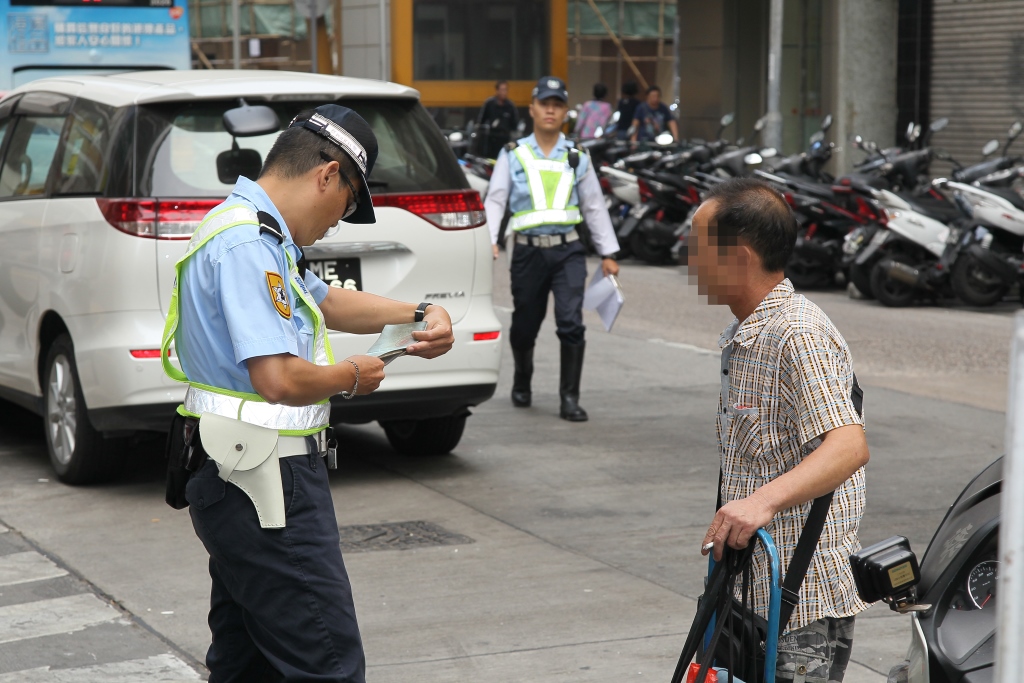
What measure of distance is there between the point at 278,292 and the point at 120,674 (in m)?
1.95

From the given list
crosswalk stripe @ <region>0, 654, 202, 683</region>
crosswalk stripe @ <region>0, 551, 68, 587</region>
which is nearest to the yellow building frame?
crosswalk stripe @ <region>0, 551, 68, 587</region>

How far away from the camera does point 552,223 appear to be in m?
8.36

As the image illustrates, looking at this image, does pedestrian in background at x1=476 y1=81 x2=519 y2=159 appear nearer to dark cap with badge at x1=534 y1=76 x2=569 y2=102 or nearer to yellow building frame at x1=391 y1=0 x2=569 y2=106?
yellow building frame at x1=391 y1=0 x2=569 y2=106

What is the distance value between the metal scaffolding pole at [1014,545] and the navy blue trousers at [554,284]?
6.65 metres

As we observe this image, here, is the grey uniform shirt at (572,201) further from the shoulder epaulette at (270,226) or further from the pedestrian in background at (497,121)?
the pedestrian in background at (497,121)

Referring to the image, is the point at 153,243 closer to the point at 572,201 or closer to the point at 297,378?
the point at 572,201

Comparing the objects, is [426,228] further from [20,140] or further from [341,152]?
[341,152]

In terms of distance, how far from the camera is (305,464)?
3.10 metres

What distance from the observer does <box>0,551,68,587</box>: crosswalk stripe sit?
5.35m

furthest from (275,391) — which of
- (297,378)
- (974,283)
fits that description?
(974,283)

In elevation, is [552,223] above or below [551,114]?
below

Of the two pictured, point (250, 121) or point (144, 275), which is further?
point (250, 121)

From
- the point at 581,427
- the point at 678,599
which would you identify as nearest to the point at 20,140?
the point at 581,427

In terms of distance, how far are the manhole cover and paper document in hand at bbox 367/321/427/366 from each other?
2.57 meters
